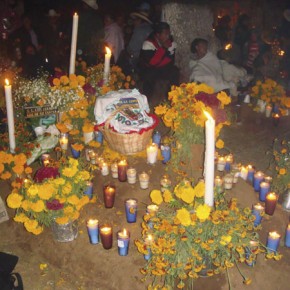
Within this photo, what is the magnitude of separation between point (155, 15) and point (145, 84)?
135 inches

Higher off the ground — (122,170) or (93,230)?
(122,170)

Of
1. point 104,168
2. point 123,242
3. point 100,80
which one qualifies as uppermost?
point 100,80

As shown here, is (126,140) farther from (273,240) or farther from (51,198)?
(273,240)

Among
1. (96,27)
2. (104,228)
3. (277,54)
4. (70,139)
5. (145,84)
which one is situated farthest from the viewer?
(277,54)

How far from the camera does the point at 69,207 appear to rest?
3.23 meters

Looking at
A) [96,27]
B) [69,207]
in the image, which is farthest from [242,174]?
[96,27]

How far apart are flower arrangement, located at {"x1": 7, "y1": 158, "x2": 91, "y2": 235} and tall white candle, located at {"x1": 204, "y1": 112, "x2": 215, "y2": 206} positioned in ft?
4.09

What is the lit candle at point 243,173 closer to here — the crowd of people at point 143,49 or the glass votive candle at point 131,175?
the glass votive candle at point 131,175

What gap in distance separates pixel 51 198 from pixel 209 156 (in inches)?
60.9

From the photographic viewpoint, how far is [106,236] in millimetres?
3318

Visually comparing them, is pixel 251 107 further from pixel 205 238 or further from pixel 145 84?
pixel 205 238

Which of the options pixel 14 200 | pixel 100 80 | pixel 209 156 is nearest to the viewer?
pixel 209 156

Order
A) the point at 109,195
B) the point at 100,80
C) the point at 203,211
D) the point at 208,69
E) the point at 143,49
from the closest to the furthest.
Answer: the point at 203,211 < the point at 109,195 < the point at 100,80 < the point at 143,49 < the point at 208,69

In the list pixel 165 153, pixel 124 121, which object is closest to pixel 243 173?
pixel 165 153
